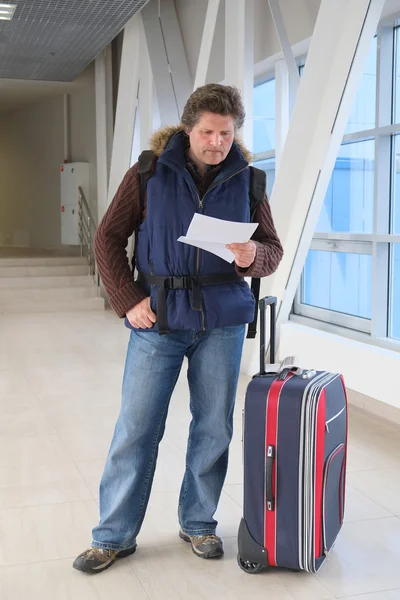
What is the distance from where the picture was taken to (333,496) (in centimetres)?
254

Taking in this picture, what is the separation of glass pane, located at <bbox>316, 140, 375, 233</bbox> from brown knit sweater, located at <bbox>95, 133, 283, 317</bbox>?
310 centimetres

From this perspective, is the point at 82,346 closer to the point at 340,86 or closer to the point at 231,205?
the point at 340,86

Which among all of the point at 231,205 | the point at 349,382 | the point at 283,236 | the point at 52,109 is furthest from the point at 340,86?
the point at 52,109

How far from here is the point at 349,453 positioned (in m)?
3.84

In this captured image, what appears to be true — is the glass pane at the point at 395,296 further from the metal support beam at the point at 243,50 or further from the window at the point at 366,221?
the metal support beam at the point at 243,50

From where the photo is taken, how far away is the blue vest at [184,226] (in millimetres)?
2318

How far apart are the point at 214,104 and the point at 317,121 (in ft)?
9.27

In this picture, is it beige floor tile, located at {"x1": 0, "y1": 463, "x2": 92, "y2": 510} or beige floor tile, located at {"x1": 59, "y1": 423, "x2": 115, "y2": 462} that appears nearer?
beige floor tile, located at {"x1": 0, "y1": 463, "x2": 92, "y2": 510}

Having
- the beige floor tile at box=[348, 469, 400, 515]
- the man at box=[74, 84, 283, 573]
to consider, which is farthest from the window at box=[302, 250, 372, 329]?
the man at box=[74, 84, 283, 573]

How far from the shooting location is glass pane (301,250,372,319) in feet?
17.9

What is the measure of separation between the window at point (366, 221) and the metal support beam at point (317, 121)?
1.24 feet

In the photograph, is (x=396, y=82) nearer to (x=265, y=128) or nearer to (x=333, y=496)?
(x=265, y=128)

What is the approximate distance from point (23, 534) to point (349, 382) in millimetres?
2591

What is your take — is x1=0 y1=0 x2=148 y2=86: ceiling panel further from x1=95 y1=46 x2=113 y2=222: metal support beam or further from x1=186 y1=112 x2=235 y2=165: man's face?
x1=186 y1=112 x2=235 y2=165: man's face
